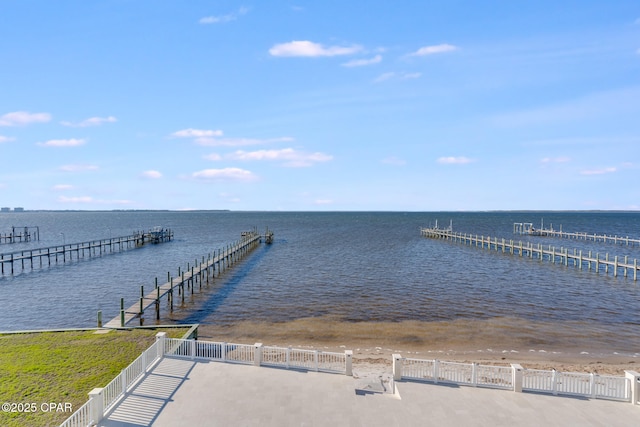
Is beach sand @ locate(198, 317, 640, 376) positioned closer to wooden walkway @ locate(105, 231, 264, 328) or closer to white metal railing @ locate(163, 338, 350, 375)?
white metal railing @ locate(163, 338, 350, 375)

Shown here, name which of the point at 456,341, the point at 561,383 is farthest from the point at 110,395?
the point at 456,341

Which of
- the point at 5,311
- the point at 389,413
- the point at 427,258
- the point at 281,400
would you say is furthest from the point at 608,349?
the point at 5,311

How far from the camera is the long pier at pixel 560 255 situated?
47.2 metres

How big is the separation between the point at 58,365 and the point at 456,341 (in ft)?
67.3

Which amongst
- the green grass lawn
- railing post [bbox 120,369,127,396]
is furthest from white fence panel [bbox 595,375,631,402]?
the green grass lawn

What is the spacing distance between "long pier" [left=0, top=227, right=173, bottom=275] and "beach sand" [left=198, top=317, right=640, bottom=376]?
3929cm

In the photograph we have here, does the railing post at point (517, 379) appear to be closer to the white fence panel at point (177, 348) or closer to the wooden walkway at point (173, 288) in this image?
the white fence panel at point (177, 348)

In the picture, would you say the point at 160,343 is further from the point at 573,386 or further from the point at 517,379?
the point at 573,386

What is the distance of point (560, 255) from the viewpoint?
179 ft

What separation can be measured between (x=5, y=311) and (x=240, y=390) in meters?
27.5

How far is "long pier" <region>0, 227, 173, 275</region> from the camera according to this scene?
52.2 metres

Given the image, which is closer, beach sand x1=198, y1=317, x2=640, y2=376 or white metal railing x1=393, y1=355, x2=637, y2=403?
white metal railing x1=393, y1=355, x2=637, y2=403

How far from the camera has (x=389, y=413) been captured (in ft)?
39.6

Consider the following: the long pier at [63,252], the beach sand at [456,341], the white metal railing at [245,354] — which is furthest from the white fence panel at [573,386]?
the long pier at [63,252]
